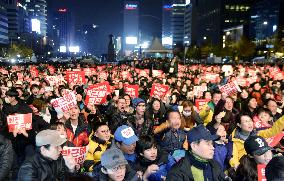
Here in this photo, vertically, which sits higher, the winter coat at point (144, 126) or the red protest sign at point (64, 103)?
the red protest sign at point (64, 103)

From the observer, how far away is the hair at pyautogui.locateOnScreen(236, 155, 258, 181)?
5292 mm

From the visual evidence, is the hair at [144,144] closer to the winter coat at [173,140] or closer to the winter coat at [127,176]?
the winter coat at [127,176]

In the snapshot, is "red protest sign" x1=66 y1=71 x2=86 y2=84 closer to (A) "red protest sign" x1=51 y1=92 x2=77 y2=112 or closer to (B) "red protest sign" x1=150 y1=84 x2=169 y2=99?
(B) "red protest sign" x1=150 y1=84 x2=169 y2=99

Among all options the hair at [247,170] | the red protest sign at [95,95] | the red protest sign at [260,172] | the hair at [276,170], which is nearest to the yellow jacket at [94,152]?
the hair at [247,170]

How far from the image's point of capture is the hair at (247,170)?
17.4 ft

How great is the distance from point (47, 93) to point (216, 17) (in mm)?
136098

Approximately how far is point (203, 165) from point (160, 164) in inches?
41.0

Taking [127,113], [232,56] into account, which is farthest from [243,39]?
[127,113]

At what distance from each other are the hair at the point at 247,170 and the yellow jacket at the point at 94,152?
2288 millimetres

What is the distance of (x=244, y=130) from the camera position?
23.9 feet

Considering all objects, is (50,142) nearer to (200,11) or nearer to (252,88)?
(252,88)

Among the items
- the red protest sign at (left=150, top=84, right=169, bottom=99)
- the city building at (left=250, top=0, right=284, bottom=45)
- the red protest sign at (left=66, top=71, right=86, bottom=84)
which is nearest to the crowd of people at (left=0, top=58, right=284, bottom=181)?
the red protest sign at (left=150, top=84, right=169, bottom=99)

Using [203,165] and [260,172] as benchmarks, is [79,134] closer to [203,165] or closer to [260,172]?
[203,165]

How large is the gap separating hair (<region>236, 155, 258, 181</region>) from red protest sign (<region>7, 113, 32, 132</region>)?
14.9ft
